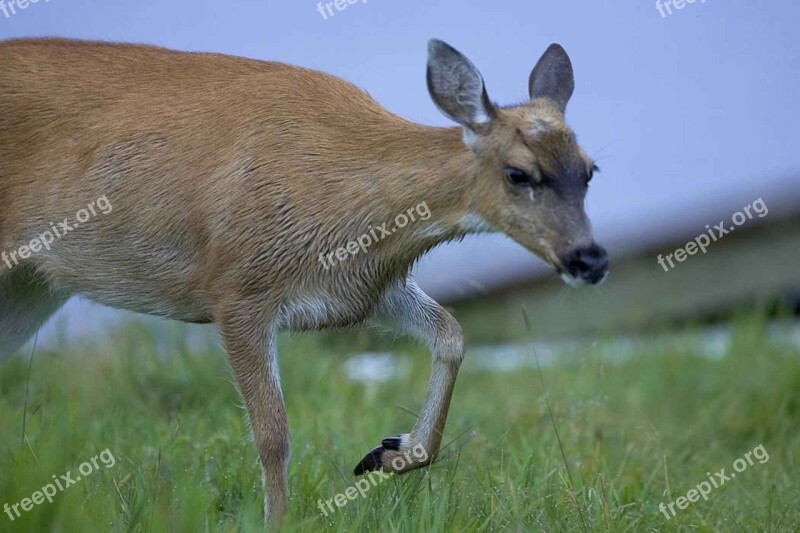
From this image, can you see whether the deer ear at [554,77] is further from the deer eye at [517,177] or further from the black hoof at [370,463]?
the black hoof at [370,463]

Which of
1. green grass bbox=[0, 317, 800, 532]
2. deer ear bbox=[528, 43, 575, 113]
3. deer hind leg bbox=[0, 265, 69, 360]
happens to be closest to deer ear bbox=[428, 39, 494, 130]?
deer ear bbox=[528, 43, 575, 113]

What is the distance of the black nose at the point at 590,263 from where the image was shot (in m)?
5.14

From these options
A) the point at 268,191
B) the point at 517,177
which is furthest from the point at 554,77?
the point at 268,191

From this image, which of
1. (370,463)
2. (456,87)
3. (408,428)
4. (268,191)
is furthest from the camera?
(408,428)

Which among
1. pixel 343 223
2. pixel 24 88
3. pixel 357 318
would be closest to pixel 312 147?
pixel 343 223

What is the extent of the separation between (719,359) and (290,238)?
435 cm

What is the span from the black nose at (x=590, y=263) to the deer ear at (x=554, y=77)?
95 cm

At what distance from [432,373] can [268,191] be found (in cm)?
107

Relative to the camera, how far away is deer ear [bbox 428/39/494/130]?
546 centimetres

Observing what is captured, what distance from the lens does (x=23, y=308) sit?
6.50m

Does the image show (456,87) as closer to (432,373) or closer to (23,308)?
(432,373)

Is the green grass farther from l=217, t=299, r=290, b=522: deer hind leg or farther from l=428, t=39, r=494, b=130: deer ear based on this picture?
l=428, t=39, r=494, b=130: deer ear

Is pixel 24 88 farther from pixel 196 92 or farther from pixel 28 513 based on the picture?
pixel 28 513

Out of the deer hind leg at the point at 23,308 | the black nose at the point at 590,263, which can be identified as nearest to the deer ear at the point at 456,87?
the black nose at the point at 590,263
